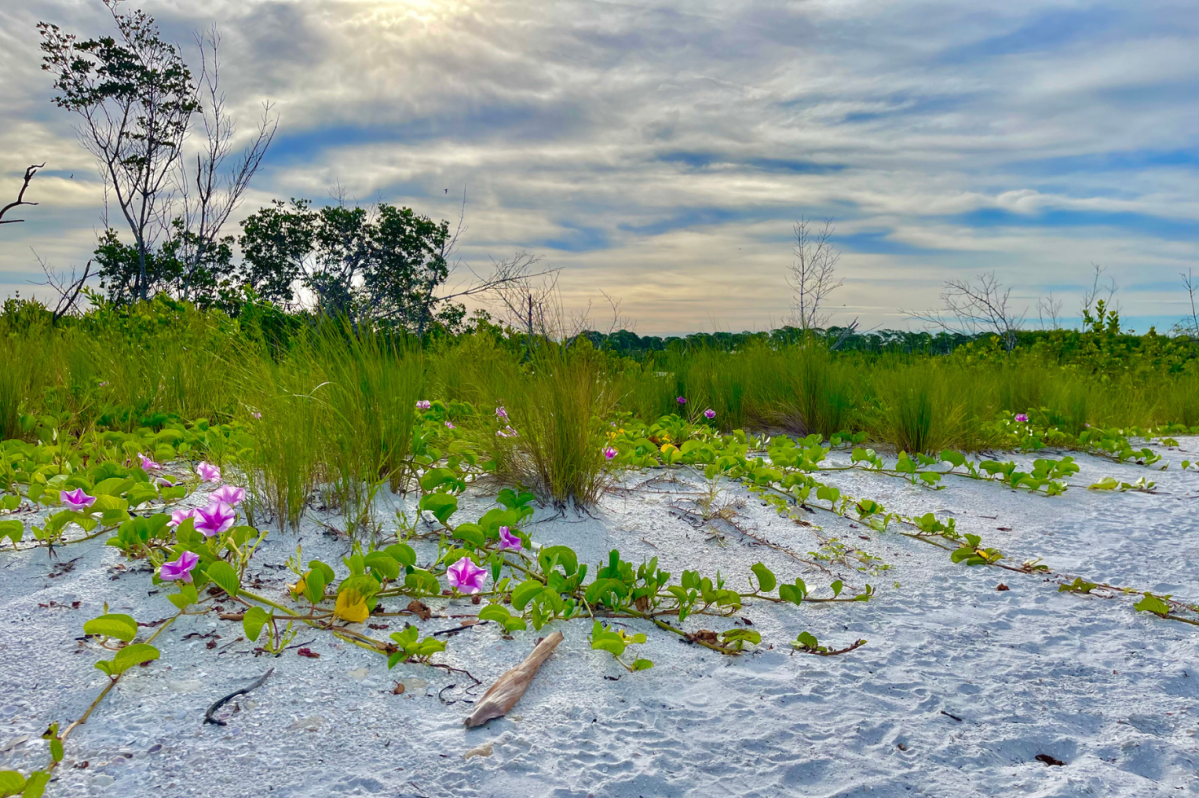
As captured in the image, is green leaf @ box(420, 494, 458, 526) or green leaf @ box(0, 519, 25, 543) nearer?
green leaf @ box(0, 519, 25, 543)

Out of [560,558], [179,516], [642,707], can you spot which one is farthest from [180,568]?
[642,707]

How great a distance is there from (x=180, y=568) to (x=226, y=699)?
1.60ft

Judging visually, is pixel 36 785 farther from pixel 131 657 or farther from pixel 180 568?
pixel 180 568

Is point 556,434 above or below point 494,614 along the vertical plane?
above

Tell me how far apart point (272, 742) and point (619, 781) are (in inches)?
27.7

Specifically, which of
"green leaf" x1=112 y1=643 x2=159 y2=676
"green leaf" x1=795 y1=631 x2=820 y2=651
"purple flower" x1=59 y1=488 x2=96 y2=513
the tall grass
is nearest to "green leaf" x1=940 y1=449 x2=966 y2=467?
the tall grass

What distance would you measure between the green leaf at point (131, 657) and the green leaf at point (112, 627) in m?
0.06

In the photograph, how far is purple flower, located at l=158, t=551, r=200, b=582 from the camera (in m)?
1.89

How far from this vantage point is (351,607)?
1884 mm

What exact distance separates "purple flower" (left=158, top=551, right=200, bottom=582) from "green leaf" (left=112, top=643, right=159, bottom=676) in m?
0.35

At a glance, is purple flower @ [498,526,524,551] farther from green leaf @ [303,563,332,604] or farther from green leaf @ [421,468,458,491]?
green leaf @ [303,563,332,604]

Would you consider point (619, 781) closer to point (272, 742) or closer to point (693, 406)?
point (272, 742)

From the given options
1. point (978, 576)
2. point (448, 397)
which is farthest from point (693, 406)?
point (978, 576)

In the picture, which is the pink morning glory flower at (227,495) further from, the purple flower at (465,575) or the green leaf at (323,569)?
the purple flower at (465,575)
